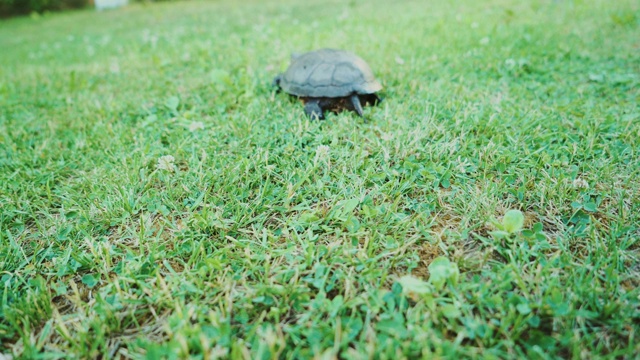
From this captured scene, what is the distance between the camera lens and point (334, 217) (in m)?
1.73

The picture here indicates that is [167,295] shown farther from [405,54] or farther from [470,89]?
[405,54]

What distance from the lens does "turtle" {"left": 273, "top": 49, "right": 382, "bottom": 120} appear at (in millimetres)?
2619

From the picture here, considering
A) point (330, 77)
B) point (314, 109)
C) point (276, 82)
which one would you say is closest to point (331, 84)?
point (330, 77)

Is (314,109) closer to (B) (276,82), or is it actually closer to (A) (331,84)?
(A) (331,84)

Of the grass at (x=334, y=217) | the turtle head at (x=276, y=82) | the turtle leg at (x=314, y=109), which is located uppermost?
the turtle head at (x=276, y=82)

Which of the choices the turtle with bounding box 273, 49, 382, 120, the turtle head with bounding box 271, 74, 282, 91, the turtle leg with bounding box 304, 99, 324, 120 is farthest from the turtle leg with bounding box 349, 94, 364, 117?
the turtle head with bounding box 271, 74, 282, 91

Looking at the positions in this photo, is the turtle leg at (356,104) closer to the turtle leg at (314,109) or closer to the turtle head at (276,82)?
the turtle leg at (314,109)

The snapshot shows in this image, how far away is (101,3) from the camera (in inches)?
546

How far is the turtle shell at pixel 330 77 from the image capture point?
2.62 meters

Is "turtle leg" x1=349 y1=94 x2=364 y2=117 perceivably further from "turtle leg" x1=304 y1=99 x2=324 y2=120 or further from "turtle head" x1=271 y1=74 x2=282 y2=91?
"turtle head" x1=271 y1=74 x2=282 y2=91

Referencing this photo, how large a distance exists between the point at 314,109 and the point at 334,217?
1136 mm

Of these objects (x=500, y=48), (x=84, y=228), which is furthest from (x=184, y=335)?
(x=500, y=48)

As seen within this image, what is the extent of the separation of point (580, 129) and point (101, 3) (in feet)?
53.2

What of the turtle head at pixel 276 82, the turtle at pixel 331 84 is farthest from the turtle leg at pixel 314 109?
the turtle head at pixel 276 82
